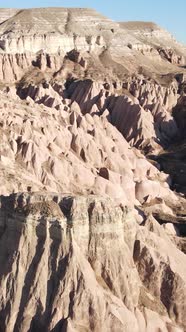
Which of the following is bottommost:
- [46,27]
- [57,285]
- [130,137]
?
[130,137]

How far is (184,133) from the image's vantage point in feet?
237

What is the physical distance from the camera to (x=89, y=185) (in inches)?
1582

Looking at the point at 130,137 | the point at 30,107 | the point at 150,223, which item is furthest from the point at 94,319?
the point at 130,137

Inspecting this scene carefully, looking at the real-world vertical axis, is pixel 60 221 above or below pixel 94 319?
above

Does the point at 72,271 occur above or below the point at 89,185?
above

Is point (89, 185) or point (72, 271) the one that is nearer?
point (72, 271)

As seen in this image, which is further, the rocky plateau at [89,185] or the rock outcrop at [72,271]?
the rocky plateau at [89,185]

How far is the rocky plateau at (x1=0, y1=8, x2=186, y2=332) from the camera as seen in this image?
57.6ft

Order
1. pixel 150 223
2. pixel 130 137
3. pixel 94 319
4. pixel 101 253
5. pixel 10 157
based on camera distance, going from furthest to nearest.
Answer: pixel 130 137
pixel 10 157
pixel 150 223
pixel 101 253
pixel 94 319

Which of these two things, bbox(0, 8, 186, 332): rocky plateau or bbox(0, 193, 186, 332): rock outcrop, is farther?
bbox(0, 8, 186, 332): rocky plateau

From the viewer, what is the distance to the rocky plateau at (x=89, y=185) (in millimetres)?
17562

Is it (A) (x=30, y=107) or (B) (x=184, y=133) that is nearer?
(A) (x=30, y=107)

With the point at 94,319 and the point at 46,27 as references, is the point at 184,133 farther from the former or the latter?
the point at 94,319

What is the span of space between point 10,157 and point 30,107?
14.9m
